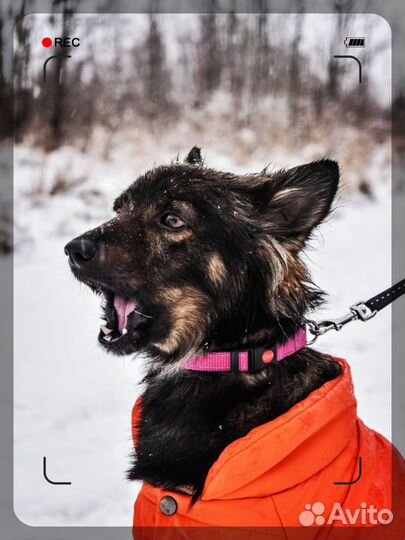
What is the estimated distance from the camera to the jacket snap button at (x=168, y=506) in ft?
8.30

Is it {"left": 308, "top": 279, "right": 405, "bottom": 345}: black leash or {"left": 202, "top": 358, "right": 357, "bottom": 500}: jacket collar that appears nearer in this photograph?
{"left": 202, "top": 358, "right": 357, "bottom": 500}: jacket collar

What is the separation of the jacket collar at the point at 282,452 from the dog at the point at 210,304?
0.15 feet

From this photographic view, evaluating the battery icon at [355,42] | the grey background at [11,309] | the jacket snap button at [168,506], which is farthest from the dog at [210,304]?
the battery icon at [355,42]

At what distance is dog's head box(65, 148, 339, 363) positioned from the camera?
8.77 feet

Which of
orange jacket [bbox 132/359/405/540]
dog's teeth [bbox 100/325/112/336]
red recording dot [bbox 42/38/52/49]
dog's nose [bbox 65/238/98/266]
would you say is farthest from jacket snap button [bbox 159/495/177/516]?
red recording dot [bbox 42/38/52/49]

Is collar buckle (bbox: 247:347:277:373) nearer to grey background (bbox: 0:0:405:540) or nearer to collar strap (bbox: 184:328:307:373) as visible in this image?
collar strap (bbox: 184:328:307:373)

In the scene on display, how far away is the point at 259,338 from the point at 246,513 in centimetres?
70

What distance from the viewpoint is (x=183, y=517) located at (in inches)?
98.7

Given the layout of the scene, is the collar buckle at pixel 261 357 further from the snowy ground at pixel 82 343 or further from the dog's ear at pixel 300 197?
the snowy ground at pixel 82 343

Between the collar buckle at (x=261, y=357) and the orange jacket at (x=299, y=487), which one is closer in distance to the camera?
the orange jacket at (x=299, y=487)

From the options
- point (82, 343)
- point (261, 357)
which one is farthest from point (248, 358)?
point (82, 343)

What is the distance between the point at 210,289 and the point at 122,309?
42cm

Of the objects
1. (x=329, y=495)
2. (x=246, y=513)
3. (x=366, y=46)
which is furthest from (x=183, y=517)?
(x=366, y=46)

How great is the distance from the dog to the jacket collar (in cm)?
5
